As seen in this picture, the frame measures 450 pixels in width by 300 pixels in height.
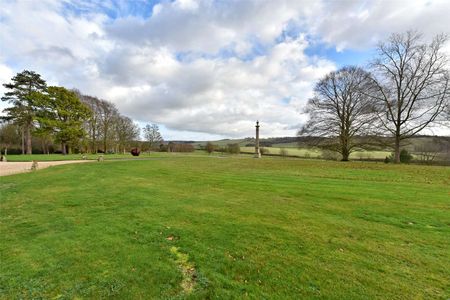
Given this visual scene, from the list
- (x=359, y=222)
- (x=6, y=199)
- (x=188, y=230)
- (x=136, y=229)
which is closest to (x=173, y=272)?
(x=188, y=230)

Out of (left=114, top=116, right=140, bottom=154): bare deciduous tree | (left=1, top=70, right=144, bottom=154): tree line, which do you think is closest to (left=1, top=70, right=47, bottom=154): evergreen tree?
(left=1, top=70, right=144, bottom=154): tree line

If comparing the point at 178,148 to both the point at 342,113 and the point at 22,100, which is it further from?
the point at 342,113

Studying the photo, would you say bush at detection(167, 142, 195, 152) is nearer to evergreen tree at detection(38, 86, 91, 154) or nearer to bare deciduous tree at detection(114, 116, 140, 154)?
bare deciduous tree at detection(114, 116, 140, 154)

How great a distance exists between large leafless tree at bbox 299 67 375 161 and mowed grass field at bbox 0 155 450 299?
2287cm

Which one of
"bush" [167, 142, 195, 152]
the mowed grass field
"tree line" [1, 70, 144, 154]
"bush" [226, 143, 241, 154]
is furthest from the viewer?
"bush" [167, 142, 195, 152]

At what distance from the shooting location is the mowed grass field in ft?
9.96

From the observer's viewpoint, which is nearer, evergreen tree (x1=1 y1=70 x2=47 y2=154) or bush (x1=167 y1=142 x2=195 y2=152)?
evergreen tree (x1=1 y1=70 x2=47 y2=154)

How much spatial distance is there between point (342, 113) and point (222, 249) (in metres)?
30.0

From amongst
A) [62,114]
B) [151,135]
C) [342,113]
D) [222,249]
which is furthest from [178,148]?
[222,249]

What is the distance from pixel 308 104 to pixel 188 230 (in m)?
30.5

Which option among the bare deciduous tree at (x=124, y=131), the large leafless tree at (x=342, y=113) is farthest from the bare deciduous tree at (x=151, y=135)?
the large leafless tree at (x=342, y=113)

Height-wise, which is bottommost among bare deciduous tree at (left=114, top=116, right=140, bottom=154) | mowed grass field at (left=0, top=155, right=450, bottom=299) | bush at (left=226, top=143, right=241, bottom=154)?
mowed grass field at (left=0, top=155, right=450, bottom=299)

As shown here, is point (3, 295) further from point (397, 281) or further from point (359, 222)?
point (359, 222)

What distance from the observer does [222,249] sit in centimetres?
409
